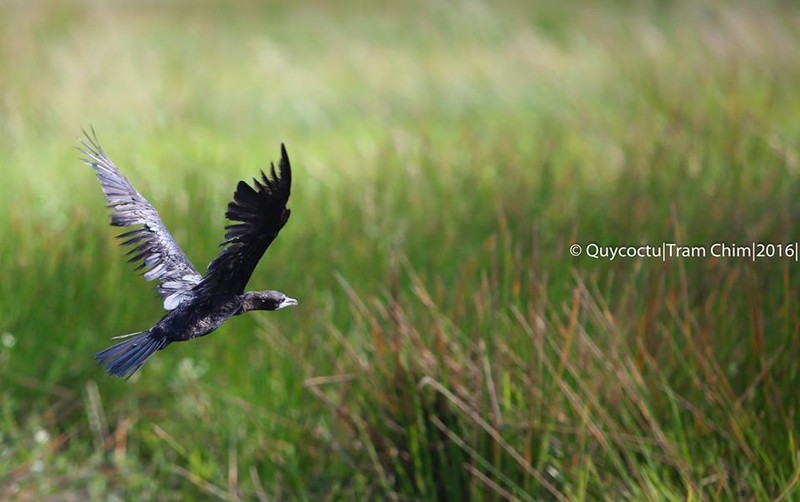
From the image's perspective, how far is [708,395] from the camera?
9.21 feet

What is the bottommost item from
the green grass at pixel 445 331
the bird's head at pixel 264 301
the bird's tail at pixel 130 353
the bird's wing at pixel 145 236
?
the green grass at pixel 445 331

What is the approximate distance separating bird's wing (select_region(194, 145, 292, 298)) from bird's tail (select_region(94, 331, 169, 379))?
80 millimetres

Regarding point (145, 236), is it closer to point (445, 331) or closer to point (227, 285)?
point (227, 285)

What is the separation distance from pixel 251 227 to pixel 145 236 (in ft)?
0.78

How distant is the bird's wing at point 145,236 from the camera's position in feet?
4.11

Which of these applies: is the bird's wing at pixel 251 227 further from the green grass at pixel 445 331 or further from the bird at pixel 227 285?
the green grass at pixel 445 331

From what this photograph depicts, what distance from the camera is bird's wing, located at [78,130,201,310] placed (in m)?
1.25

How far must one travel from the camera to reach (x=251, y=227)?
112cm

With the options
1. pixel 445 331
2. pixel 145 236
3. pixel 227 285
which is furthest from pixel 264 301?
pixel 445 331

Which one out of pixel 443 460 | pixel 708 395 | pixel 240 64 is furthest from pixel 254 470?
pixel 240 64

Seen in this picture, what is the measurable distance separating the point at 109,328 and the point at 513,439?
146 cm

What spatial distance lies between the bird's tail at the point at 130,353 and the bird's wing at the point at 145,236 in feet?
0.15

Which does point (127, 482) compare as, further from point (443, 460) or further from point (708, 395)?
point (708, 395)

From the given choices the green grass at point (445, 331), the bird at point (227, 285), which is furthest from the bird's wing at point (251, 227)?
the green grass at point (445, 331)
